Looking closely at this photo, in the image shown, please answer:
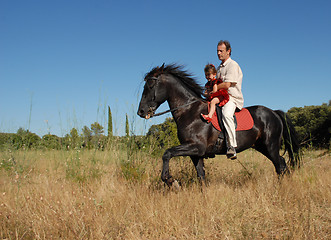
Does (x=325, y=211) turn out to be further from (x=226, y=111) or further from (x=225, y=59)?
(x=225, y=59)

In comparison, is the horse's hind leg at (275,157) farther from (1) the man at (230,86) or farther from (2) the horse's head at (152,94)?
(2) the horse's head at (152,94)

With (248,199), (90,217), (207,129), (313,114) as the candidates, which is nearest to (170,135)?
(207,129)

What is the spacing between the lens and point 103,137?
6.95m

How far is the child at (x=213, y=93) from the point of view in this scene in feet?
15.0

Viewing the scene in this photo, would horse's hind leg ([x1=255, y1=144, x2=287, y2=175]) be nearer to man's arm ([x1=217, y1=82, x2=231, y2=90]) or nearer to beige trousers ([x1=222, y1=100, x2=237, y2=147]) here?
beige trousers ([x1=222, y1=100, x2=237, y2=147])

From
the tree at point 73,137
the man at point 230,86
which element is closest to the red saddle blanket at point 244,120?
the man at point 230,86

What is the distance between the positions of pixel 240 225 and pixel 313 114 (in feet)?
38.2

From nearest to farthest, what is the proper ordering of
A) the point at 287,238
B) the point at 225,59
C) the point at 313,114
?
the point at 287,238 → the point at 225,59 → the point at 313,114

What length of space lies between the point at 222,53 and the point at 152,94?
1.57 m

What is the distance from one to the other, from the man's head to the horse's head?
115 cm

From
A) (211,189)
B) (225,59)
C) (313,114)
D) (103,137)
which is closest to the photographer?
(211,189)

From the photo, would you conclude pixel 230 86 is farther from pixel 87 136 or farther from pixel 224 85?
pixel 87 136

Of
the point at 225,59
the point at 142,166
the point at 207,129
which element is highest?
the point at 225,59

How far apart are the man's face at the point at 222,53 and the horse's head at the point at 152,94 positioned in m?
1.14
